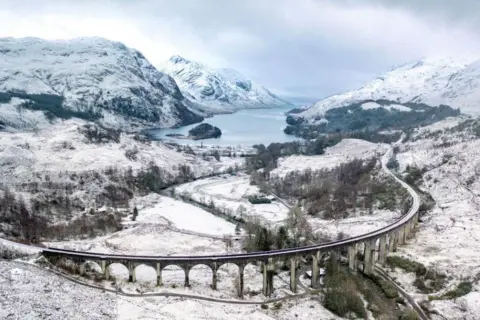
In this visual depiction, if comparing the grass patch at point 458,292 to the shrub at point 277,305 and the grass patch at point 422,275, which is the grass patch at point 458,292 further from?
the shrub at point 277,305

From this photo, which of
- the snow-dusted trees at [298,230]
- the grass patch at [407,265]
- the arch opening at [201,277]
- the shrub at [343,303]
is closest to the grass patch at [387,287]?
the grass patch at [407,265]

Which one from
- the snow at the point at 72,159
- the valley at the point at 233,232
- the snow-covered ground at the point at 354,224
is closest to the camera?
the valley at the point at 233,232

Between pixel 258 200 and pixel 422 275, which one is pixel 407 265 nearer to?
pixel 422 275

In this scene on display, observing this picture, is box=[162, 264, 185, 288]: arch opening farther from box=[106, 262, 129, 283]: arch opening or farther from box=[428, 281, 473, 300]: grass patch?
box=[428, 281, 473, 300]: grass patch

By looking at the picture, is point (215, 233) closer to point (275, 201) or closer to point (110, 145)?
point (275, 201)

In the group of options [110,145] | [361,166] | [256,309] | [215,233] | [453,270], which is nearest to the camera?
[256,309]

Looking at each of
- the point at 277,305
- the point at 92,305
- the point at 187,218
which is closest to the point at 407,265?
the point at 277,305

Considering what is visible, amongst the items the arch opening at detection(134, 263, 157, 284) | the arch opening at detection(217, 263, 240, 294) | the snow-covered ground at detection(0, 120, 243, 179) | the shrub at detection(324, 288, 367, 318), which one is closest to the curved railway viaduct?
the arch opening at detection(217, 263, 240, 294)

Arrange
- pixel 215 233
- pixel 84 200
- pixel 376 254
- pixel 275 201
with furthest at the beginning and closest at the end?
pixel 275 201, pixel 84 200, pixel 215 233, pixel 376 254

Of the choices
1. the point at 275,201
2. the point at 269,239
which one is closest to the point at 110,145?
the point at 275,201
